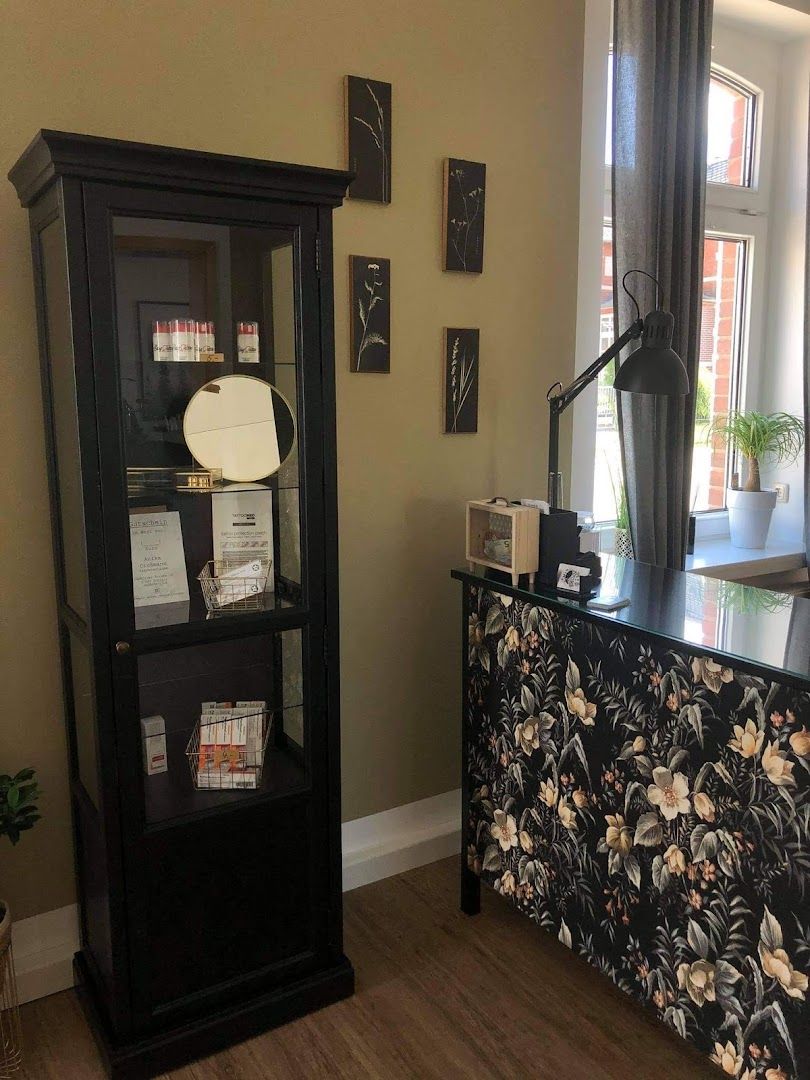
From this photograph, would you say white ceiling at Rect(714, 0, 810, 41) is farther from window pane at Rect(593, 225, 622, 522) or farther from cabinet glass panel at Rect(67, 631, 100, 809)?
cabinet glass panel at Rect(67, 631, 100, 809)

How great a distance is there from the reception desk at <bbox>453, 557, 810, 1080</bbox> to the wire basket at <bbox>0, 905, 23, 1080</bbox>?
1.16 metres

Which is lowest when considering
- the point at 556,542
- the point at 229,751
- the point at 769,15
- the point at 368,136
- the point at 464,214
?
the point at 229,751

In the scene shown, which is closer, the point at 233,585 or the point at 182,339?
the point at 182,339

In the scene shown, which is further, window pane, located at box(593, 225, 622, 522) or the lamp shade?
window pane, located at box(593, 225, 622, 522)

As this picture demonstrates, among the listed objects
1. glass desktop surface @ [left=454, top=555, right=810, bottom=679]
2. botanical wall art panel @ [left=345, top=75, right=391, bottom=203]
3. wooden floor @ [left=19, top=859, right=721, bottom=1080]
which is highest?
botanical wall art panel @ [left=345, top=75, right=391, bottom=203]

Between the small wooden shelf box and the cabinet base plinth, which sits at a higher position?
the small wooden shelf box

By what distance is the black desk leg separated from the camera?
2436 mm

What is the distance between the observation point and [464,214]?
2.50 metres

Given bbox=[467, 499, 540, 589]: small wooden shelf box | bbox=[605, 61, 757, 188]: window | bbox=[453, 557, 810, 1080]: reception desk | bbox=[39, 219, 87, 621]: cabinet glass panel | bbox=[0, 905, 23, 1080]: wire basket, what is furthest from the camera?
bbox=[605, 61, 757, 188]: window

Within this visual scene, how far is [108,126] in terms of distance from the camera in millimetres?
1996

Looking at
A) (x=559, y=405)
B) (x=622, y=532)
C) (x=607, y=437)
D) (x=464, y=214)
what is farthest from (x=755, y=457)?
(x=464, y=214)

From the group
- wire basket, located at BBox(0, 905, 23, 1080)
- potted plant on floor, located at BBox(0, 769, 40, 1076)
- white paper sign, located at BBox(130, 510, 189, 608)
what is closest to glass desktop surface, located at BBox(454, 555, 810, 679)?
white paper sign, located at BBox(130, 510, 189, 608)

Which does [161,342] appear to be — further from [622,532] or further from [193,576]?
[622,532]

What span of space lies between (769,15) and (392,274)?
1.95 m
